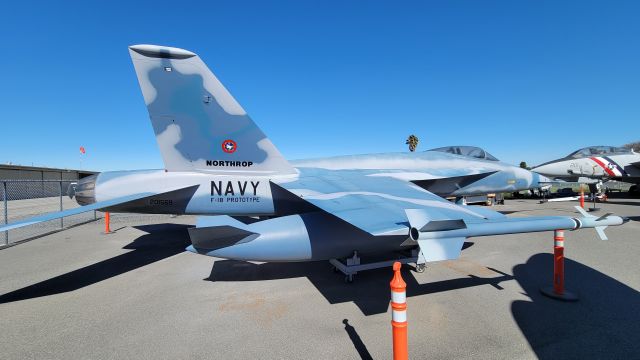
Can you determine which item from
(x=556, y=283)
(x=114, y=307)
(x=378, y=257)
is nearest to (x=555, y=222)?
(x=556, y=283)

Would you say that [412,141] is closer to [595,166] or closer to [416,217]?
[595,166]

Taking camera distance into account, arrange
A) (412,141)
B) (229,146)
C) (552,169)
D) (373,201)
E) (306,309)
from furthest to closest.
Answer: (412,141) → (552,169) → (229,146) → (373,201) → (306,309)

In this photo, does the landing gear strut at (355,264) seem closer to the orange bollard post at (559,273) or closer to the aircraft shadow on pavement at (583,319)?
the aircraft shadow on pavement at (583,319)

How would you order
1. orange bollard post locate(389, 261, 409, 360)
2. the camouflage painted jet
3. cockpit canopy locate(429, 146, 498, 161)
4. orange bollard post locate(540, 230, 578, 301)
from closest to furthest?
orange bollard post locate(389, 261, 409, 360), the camouflage painted jet, orange bollard post locate(540, 230, 578, 301), cockpit canopy locate(429, 146, 498, 161)

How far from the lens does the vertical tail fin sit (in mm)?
4738

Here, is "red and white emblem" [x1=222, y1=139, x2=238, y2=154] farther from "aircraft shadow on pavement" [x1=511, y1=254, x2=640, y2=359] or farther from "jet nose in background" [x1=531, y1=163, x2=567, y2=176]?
"jet nose in background" [x1=531, y1=163, x2=567, y2=176]

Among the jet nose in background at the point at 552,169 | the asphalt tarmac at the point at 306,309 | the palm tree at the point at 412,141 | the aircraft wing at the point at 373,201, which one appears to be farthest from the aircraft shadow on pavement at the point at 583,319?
the palm tree at the point at 412,141

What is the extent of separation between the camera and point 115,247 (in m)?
7.07

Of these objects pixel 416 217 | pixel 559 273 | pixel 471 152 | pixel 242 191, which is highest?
pixel 471 152

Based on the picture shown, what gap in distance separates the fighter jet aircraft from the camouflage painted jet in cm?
1357

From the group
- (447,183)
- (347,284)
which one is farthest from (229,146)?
(447,183)

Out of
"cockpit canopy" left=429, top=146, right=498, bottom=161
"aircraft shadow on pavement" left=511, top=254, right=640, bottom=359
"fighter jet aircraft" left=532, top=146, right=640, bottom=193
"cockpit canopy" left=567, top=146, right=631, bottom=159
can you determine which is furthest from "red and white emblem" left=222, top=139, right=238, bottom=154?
"cockpit canopy" left=567, top=146, right=631, bottom=159

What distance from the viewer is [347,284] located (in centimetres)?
436

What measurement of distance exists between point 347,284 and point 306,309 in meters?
0.98
